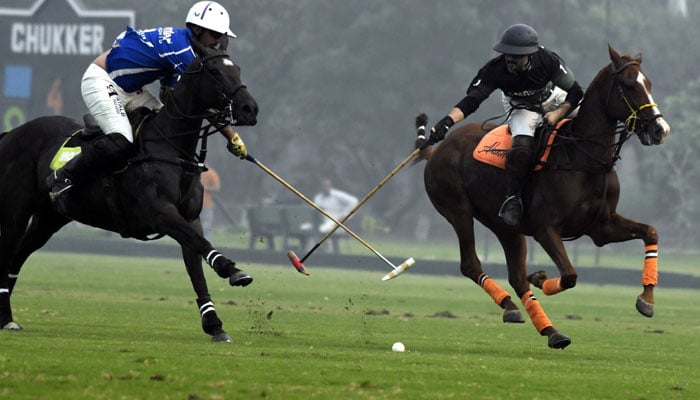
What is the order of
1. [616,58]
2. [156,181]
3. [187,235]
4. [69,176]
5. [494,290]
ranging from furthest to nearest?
[494,290] < [616,58] < [69,176] < [156,181] < [187,235]

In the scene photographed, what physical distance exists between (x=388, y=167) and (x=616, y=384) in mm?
46362

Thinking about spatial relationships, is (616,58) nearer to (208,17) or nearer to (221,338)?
(208,17)

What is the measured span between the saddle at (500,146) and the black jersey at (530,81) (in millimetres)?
332

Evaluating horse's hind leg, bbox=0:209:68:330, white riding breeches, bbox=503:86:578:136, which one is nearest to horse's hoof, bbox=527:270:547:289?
white riding breeches, bbox=503:86:578:136

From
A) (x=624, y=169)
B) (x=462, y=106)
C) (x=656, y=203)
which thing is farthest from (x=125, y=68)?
(x=624, y=169)

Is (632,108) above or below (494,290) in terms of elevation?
above

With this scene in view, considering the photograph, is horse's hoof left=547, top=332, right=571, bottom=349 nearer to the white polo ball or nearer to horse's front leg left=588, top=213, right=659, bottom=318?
horse's front leg left=588, top=213, right=659, bottom=318

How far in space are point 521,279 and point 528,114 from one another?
5.00ft

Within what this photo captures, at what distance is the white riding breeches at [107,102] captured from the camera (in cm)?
1229

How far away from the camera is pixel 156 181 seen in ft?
39.7

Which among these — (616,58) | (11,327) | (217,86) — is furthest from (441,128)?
(11,327)

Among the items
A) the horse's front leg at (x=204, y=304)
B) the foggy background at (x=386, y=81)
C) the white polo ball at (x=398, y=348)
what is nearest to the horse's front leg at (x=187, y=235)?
the horse's front leg at (x=204, y=304)

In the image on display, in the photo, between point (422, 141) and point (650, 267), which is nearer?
point (650, 267)

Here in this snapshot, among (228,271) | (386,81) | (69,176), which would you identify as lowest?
(386,81)
